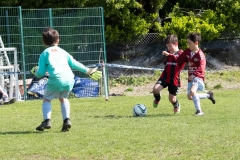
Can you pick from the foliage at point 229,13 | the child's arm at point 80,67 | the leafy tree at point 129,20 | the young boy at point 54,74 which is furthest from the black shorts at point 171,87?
the foliage at point 229,13

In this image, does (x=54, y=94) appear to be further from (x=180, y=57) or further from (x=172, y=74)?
(x=172, y=74)

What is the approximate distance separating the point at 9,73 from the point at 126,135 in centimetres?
879

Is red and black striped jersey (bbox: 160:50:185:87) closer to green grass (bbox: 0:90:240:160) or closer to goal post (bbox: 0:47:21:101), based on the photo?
green grass (bbox: 0:90:240:160)

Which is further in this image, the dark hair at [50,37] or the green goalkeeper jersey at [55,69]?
the dark hair at [50,37]

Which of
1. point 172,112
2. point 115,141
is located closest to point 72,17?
point 172,112

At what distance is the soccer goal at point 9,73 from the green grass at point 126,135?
13.2ft

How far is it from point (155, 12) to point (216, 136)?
15419 mm

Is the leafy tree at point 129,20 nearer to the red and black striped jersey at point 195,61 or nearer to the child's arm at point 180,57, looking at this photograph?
the child's arm at point 180,57

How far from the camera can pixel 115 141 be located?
844cm

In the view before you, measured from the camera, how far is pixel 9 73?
674 inches

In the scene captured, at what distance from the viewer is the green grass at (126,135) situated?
24.8ft

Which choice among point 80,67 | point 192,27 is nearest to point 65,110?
point 80,67

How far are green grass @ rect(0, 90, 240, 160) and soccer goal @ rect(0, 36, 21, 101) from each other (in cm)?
403

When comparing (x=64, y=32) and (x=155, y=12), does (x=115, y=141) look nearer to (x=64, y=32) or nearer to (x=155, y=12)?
(x=64, y=32)
